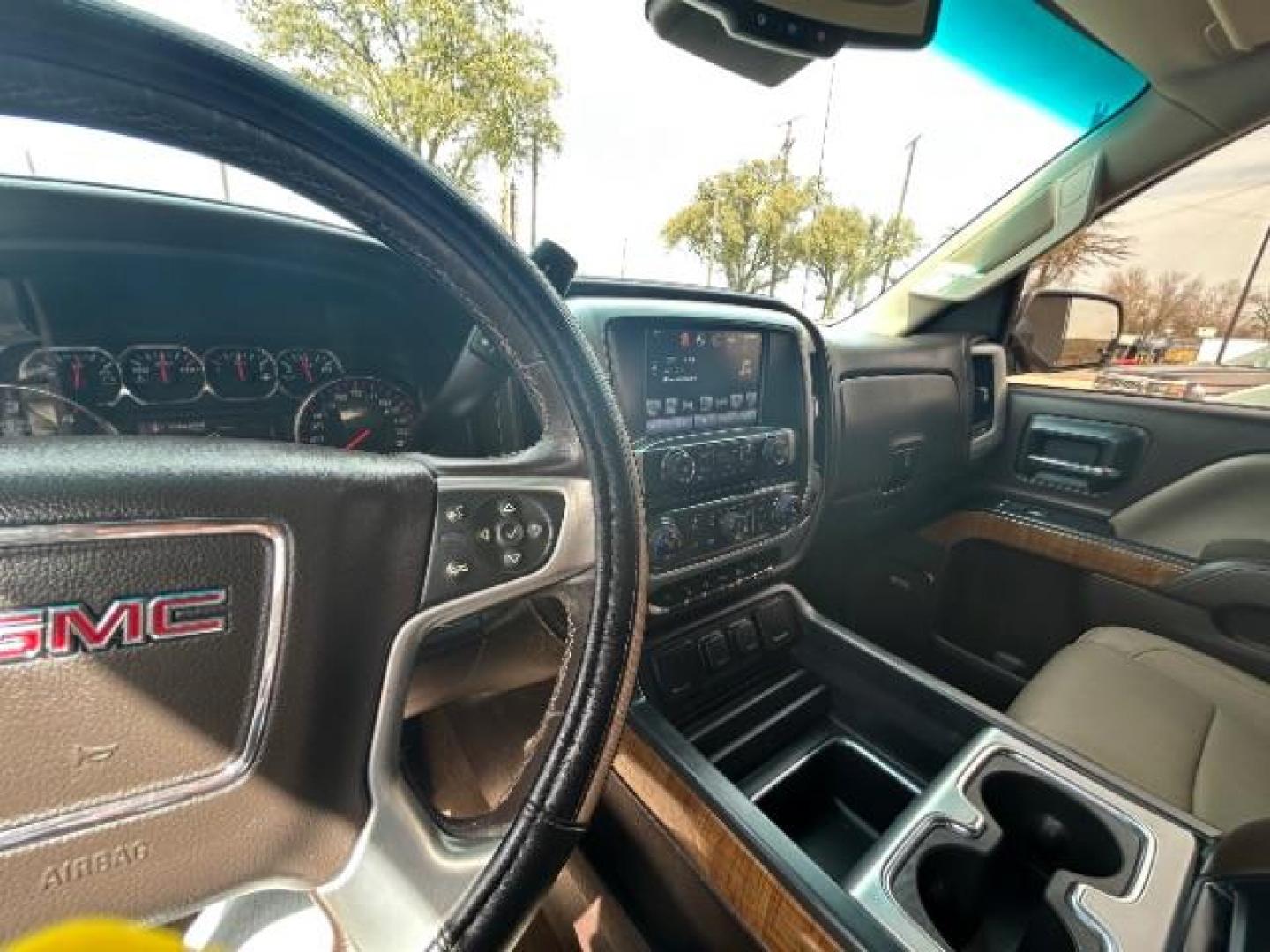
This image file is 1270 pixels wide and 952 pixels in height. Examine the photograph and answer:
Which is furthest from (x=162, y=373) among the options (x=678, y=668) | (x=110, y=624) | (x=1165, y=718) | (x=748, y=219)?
(x=748, y=219)

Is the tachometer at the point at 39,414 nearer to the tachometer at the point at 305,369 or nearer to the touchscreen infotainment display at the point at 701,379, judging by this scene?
the tachometer at the point at 305,369

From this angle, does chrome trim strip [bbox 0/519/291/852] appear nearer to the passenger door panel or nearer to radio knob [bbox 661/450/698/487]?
radio knob [bbox 661/450/698/487]

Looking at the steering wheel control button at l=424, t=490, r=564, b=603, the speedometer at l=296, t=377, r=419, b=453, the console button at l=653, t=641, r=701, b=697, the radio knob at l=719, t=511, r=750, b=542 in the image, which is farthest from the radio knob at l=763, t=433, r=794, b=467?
the steering wheel control button at l=424, t=490, r=564, b=603

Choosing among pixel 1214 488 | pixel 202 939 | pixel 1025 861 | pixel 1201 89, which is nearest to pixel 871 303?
pixel 1201 89

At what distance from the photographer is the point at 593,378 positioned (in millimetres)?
503

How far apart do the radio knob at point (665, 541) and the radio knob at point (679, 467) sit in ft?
0.23

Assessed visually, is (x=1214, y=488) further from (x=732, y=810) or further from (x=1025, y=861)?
(x=732, y=810)

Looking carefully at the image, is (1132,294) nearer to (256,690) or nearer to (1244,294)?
(1244,294)

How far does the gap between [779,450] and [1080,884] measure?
758mm

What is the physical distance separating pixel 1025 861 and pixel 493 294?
1080 mm

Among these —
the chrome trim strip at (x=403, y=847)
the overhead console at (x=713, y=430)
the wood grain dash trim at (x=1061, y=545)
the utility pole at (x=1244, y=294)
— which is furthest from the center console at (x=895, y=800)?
the utility pole at (x=1244, y=294)

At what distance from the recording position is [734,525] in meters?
1.15

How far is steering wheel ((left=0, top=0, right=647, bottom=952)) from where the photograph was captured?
369mm

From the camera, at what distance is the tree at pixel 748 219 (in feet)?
8.86
